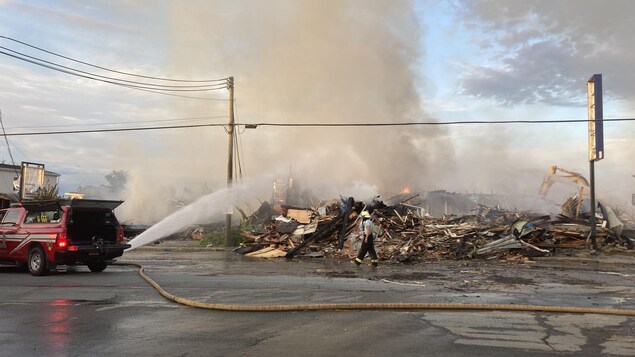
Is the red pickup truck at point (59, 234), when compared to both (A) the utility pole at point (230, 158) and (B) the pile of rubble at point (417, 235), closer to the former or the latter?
(B) the pile of rubble at point (417, 235)

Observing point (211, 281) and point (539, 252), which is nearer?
point (211, 281)

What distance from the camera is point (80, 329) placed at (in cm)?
567

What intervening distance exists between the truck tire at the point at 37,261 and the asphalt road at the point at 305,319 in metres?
0.40

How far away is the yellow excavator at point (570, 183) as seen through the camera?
70.7ft

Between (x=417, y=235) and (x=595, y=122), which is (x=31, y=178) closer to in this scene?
(x=417, y=235)

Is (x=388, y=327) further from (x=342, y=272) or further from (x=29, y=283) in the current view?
(x=29, y=283)

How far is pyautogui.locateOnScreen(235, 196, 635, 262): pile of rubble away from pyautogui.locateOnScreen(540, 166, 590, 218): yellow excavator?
2.36 meters

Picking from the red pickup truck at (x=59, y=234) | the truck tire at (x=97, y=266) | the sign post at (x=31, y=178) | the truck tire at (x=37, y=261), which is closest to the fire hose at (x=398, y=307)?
the red pickup truck at (x=59, y=234)

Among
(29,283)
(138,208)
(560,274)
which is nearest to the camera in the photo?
(29,283)

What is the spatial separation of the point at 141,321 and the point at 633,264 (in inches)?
594

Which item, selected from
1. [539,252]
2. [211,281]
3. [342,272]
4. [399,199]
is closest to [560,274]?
[539,252]

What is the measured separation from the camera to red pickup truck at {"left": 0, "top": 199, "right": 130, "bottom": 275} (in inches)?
429

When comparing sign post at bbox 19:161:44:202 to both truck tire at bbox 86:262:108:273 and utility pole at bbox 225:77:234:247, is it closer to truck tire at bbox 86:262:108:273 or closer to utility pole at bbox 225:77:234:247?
utility pole at bbox 225:77:234:247

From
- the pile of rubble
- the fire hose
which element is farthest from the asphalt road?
the pile of rubble
